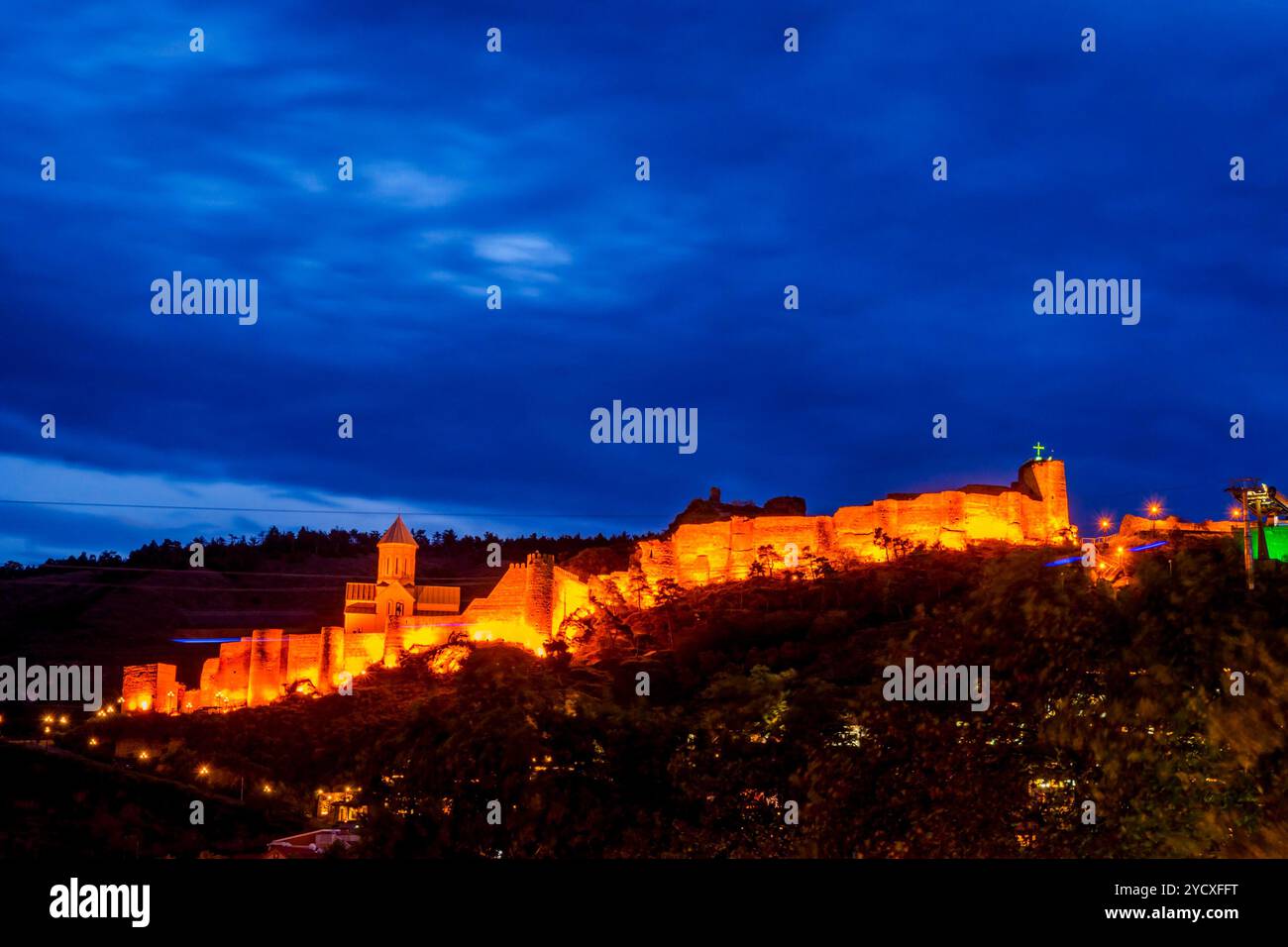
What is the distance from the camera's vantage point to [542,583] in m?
62.4

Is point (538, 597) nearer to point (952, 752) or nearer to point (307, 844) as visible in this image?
point (307, 844)

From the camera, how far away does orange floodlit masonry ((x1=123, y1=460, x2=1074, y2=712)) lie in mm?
57750

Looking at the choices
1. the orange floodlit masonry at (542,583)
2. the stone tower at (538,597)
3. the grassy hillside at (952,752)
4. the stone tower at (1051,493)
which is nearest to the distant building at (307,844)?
the grassy hillside at (952,752)

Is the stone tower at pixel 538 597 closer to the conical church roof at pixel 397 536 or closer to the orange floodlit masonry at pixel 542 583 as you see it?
the orange floodlit masonry at pixel 542 583

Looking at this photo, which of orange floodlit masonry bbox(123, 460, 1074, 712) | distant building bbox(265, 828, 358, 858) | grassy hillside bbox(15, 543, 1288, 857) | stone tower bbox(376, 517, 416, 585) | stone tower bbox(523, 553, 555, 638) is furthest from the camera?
stone tower bbox(376, 517, 416, 585)

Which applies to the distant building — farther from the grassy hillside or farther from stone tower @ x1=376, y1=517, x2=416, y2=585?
stone tower @ x1=376, y1=517, x2=416, y2=585

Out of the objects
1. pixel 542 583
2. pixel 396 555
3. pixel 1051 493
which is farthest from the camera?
pixel 396 555

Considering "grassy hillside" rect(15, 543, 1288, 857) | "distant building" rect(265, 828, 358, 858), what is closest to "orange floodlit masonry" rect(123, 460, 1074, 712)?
"grassy hillside" rect(15, 543, 1288, 857)

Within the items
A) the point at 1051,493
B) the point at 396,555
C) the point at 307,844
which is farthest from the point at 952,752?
the point at 396,555

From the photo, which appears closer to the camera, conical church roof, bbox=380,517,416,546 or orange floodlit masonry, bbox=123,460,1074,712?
orange floodlit masonry, bbox=123,460,1074,712

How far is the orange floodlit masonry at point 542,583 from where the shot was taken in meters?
57.8

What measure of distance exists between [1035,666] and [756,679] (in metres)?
13.5

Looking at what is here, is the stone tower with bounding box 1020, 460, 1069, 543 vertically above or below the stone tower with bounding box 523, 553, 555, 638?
above
